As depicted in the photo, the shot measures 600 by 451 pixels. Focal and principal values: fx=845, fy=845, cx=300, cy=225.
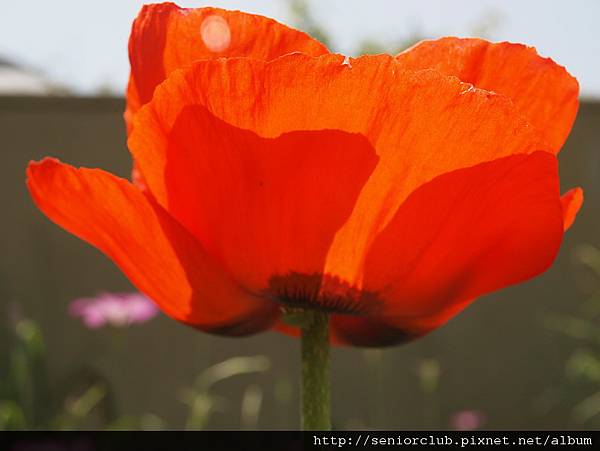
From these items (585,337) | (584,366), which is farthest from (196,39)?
(585,337)

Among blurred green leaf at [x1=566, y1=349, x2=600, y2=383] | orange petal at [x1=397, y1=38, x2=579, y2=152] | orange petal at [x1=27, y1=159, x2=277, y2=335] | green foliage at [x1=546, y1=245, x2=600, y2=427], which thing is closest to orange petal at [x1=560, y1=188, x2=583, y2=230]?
orange petal at [x1=397, y1=38, x2=579, y2=152]

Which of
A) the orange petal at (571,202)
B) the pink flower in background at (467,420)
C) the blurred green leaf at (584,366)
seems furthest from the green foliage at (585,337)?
the orange petal at (571,202)

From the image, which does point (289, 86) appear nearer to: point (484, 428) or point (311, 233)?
point (311, 233)

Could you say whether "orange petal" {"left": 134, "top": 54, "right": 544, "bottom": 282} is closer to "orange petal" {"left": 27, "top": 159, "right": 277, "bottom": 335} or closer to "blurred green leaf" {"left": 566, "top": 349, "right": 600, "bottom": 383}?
"orange petal" {"left": 27, "top": 159, "right": 277, "bottom": 335}

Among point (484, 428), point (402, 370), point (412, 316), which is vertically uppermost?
point (402, 370)

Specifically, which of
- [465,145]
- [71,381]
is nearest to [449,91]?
[465,145]

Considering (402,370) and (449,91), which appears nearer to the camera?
(449,91)
